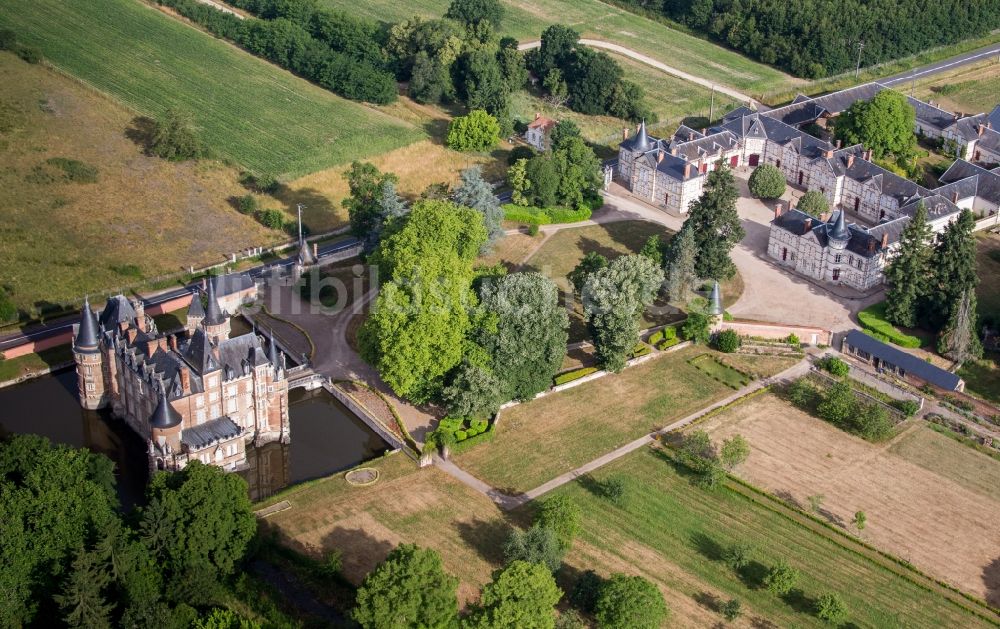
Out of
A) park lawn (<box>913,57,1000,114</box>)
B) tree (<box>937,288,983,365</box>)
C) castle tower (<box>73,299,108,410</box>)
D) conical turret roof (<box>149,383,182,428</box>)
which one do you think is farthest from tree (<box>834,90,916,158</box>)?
castle tower (<box>73,299,108,410</box>)

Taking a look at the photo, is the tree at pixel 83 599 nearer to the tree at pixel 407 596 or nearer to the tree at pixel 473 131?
the tree at pixel 407 596

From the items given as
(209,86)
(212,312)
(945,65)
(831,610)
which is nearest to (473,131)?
(209,86)

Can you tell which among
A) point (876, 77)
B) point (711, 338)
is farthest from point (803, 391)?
point (876, 77)

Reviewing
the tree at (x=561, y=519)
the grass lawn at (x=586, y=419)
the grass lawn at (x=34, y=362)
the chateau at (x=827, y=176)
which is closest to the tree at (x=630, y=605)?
the tree at (x=561, y=519)

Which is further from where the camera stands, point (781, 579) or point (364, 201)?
point (364, 201)

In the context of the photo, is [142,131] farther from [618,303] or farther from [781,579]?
[781,579]
